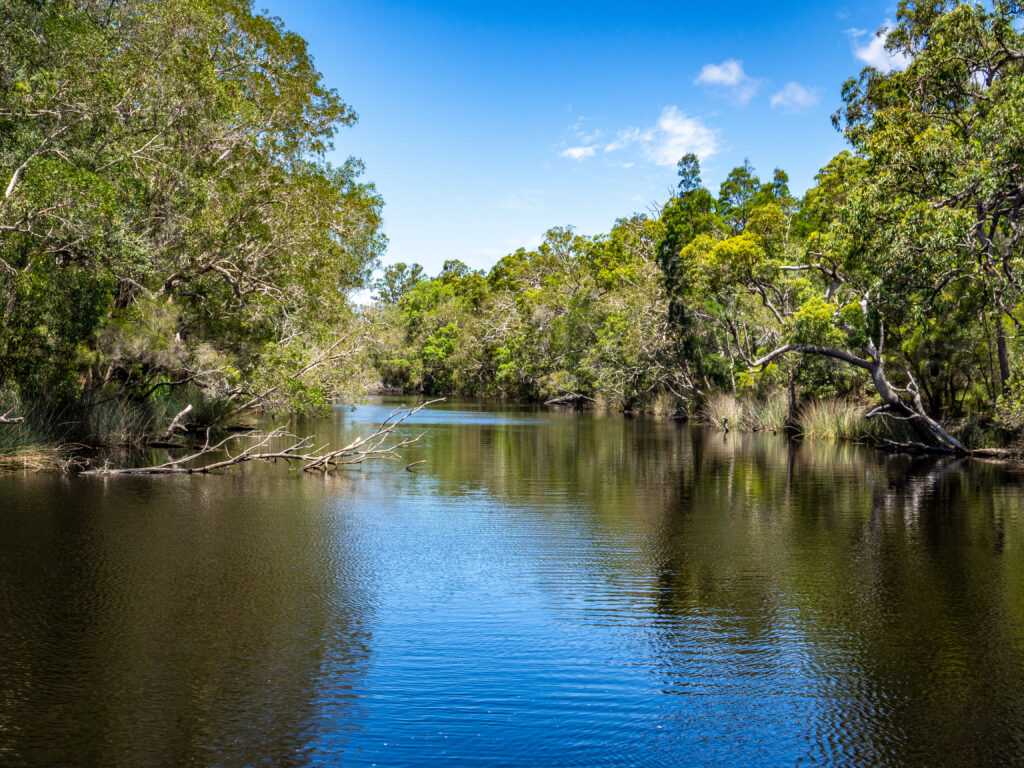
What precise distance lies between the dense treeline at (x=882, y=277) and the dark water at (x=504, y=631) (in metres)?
7.18

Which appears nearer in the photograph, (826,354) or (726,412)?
(826,354)

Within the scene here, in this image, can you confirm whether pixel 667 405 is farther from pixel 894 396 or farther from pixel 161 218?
pixel 161 218

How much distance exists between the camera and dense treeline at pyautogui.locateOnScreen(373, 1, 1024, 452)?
685 inches

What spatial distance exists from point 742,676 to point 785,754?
119cm

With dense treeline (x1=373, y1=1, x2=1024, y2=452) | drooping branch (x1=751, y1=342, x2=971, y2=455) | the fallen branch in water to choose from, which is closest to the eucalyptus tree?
dense treeline (x1=373, y1=1, x2=1024, y2=452)

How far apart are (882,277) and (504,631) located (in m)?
16.2

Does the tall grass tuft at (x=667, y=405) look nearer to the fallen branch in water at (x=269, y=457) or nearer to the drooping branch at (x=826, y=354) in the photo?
the drooping branch at (x=826, y=354)

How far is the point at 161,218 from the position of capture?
19688 mm

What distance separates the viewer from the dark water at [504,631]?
4996mm

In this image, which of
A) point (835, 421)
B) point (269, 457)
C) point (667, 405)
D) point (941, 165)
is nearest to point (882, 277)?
point (941, 165)

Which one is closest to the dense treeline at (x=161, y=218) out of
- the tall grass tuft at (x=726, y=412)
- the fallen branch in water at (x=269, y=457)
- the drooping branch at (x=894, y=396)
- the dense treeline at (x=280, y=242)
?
the dense treeline at (x=280, y=242)

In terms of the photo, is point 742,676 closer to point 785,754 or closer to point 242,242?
point 785,754

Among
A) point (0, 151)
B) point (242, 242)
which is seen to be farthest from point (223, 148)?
point (0, 151)

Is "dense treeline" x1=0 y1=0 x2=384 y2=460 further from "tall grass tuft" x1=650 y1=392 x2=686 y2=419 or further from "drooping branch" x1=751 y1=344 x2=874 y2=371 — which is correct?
"tall grass tuft" x1=650 y1=392 x2=686 y2=419
